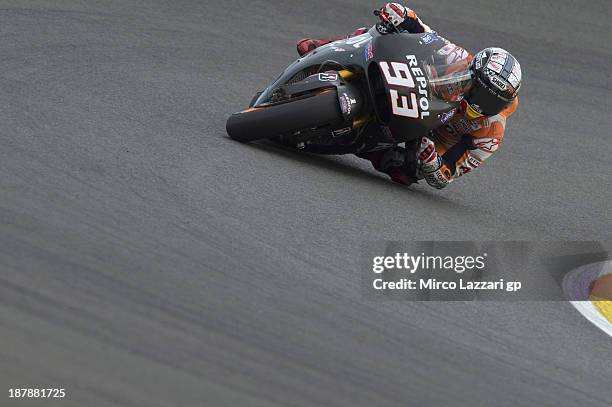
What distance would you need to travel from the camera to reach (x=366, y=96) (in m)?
7.91

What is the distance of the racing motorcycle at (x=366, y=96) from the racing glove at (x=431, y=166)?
20 centimetres

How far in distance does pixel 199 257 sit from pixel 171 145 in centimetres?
194

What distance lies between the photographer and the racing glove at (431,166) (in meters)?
8.23

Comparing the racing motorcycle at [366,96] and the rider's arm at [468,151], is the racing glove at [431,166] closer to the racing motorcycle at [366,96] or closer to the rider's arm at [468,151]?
the rider's arm at [468,151]

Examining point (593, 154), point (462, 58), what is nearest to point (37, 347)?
point (462, 58)

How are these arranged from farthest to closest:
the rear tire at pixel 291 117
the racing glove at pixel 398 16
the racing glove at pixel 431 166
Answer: the racing glove at pixel 431 166
the racing glove at pixel 398 16
the rear tire at pixel 291 117

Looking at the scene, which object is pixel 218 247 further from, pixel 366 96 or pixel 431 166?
pixel 431 166

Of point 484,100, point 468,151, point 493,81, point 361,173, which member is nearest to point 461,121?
point 468,151

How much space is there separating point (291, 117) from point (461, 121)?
5.17 feet

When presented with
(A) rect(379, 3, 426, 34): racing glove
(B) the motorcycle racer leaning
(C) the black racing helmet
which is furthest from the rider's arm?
(A) rect(379, 3, 426, 34): racing glove

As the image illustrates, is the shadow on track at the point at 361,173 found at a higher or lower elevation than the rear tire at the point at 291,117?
lower

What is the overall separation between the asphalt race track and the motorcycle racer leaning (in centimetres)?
21

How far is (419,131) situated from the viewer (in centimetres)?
794

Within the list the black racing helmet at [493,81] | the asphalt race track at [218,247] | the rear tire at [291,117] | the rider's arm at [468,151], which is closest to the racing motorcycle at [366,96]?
the rear tire at [291,117]
